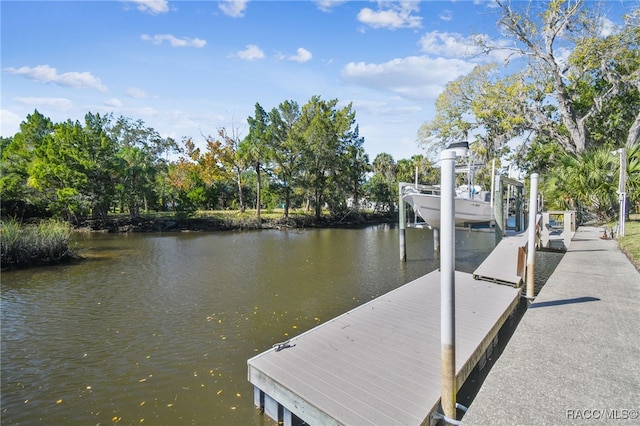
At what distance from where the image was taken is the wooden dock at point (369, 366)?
9.86 feet

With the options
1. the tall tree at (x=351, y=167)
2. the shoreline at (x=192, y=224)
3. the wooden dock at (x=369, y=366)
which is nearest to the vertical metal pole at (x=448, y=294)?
the wooden dock at (x=369, y=366)

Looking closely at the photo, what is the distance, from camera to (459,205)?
12469 mm

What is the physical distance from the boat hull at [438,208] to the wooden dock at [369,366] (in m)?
7.20

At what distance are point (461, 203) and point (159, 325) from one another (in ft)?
36.0

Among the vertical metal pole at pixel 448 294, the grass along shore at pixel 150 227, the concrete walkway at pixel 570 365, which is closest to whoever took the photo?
the concrete walkway at pixel 570 365

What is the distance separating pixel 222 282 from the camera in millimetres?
10102

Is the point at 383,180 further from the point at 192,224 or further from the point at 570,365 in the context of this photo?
the point at 570,365

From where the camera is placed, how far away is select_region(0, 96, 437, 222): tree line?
23250 mm

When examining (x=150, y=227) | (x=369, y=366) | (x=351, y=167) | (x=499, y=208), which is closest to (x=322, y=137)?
(x=351, y=167)

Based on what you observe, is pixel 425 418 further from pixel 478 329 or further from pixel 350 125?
pixel 350 125

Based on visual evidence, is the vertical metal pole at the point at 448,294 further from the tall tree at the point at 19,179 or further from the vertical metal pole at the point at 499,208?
the tall tree at the point at 19,179

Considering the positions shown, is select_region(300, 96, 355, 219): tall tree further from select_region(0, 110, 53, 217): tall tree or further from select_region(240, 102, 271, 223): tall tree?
select_region(0, 110, 53, 217): tall tree

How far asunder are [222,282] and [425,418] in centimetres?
833

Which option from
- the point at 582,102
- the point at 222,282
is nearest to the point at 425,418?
the point at 222,282
